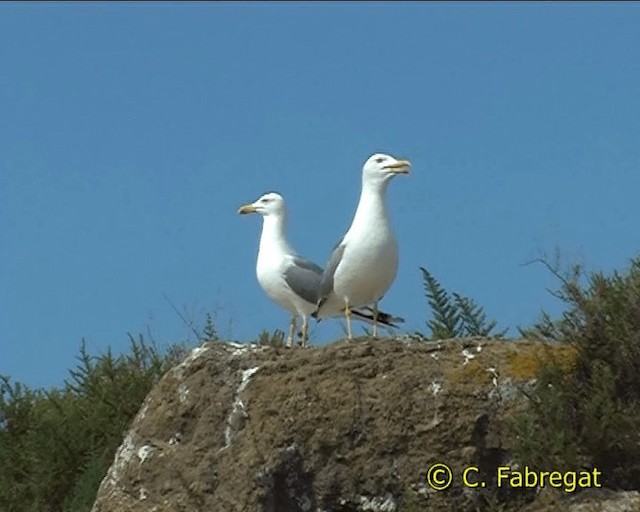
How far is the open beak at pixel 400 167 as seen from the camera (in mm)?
11977

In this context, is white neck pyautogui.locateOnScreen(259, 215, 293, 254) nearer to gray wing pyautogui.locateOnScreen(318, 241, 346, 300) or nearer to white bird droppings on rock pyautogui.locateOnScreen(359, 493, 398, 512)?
gray wing pyautogui.locateOnScreen(318, 241, 346, 300)

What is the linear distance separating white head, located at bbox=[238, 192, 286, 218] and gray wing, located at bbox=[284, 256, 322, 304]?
0.71 m

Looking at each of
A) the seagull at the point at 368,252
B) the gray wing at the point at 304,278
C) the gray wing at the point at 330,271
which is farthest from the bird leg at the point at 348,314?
the gray wing at the point at 304,278

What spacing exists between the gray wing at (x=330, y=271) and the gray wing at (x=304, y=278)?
22 centimetres

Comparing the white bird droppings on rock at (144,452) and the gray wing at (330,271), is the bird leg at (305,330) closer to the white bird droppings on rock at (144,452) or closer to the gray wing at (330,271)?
the gray wing at (330,271)

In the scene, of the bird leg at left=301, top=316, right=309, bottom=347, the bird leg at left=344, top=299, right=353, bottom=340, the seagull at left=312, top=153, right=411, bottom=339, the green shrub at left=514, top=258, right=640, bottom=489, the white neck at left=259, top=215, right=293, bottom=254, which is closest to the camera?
the green shrub at left=514, top=258, right=640, bottom=489

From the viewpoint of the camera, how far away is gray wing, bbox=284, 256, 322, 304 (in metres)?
12.7

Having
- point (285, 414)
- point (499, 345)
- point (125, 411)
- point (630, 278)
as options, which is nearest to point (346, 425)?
point (285, 414)

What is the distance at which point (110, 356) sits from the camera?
583 inches

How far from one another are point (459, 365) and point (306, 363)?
1.16m

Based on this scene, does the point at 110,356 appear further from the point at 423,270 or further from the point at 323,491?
the point at 323,491

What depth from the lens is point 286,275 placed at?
13.0m

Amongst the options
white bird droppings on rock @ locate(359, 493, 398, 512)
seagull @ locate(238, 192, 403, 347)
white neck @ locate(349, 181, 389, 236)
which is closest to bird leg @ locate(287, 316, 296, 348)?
seagull @ locate(238, 192, 403, 347)

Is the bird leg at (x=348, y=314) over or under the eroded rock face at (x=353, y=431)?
over
